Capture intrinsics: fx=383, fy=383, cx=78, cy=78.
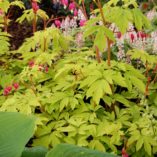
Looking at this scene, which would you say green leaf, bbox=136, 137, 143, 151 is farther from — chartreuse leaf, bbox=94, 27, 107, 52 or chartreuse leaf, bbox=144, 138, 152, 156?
chartreuse leaf, bbox=94, 27, 107, 52

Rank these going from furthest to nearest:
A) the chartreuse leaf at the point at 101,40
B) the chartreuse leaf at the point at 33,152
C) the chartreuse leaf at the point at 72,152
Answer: the chartreuse leaf at the point at 101,40, the chartreuse leaf at the point at 33,152, the chartreuse leaf at the point at 72,152

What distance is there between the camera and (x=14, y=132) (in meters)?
0.88

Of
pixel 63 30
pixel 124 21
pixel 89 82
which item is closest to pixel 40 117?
pixel 89 82

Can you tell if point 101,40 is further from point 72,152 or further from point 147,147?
point 72,152

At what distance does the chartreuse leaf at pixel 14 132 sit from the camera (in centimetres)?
86

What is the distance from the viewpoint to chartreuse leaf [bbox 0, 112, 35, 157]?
2.82ft

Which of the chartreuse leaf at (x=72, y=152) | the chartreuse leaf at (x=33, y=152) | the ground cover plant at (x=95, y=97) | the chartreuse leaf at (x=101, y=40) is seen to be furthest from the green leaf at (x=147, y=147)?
the chartreuse leaf at (x=72, y=152)

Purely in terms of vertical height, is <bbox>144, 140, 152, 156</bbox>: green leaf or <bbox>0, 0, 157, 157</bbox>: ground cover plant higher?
<bbox>0, 0, 157, 157</bbox>: ground cover plant

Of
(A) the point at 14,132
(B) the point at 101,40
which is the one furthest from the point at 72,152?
(B) the point at 101,40

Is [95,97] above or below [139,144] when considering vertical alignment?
above

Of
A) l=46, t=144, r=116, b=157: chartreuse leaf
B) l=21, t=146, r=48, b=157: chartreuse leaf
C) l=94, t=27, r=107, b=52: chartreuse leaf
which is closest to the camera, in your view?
l=46, t=144, r=116, b=157: chartreuse leaf

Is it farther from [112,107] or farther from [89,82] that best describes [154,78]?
[89,82]

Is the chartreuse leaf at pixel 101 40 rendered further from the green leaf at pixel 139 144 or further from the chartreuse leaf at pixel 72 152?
the chartreuse leaf at pixel 72 152

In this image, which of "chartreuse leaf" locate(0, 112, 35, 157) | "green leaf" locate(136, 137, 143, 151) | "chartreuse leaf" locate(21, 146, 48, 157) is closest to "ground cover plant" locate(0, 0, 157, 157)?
"green leaf" locate(136, 137, 143, 151)
